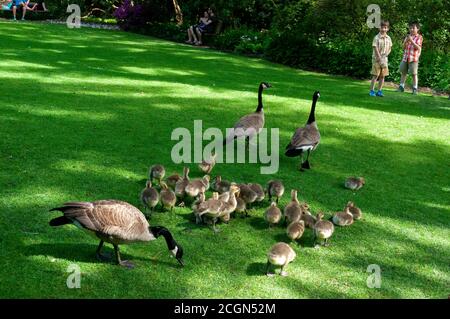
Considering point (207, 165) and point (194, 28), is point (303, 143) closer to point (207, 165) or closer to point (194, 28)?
point (207, 165)

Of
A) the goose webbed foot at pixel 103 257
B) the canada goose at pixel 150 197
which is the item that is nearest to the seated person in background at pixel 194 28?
the canada goose at pixel 150 197

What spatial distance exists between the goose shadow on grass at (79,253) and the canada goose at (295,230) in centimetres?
138

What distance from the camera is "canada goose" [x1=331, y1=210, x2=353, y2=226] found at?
6.47 meters

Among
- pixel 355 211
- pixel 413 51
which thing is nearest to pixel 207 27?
pixel 413 51

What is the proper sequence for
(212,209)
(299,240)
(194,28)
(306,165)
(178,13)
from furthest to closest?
(178,13) < (194,28) < (306,165) < (299,240) < (212,209)

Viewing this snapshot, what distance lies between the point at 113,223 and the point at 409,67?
13710 millimetres

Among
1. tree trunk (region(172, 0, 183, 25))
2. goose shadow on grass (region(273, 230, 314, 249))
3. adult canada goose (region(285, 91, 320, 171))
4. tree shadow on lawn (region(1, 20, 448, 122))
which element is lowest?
goose shadow on grass (region(273, 230, 314, 249))

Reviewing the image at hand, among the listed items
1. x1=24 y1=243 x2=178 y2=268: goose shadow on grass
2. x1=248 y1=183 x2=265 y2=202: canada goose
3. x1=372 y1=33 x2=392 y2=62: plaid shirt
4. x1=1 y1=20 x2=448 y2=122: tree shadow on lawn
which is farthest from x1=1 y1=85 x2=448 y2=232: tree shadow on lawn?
x1=372 y1=33 x2=392 y2=62: plaid shirt

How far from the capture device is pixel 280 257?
516 cm

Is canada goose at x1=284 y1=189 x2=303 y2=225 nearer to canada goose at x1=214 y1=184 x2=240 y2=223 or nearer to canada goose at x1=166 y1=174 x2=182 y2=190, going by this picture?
canada goose at x1=214 y1=184 x2=240 y2=223

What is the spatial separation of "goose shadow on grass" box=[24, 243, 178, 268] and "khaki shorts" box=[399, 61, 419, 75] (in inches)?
516

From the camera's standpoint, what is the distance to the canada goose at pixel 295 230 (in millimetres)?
5973

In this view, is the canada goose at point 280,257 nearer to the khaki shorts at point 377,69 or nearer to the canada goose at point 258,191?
the canada goose at point 258,191
